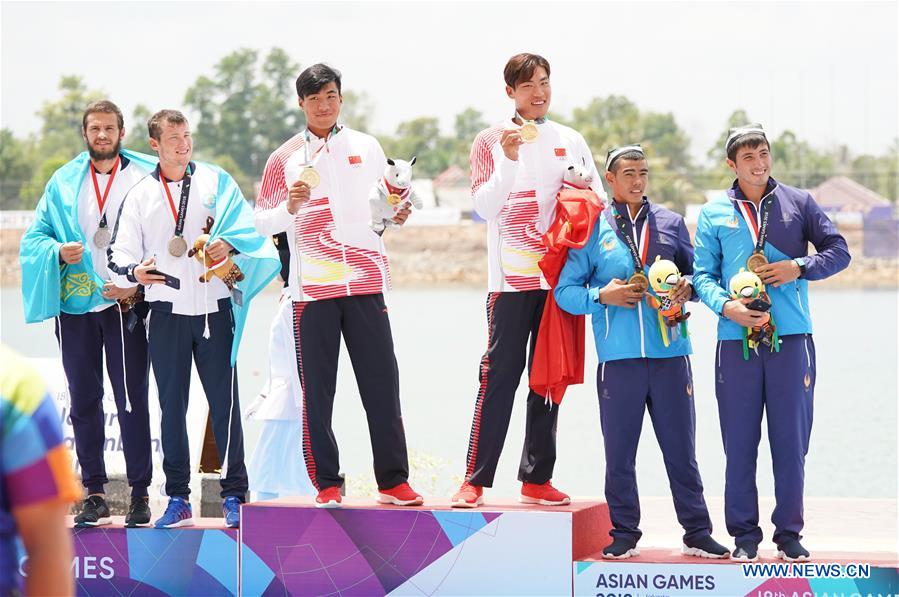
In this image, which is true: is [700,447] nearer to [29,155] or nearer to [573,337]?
[573,337]

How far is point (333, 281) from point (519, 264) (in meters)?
0.78

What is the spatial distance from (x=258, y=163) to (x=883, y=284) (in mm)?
38940

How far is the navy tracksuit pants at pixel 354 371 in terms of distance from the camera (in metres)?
5.31

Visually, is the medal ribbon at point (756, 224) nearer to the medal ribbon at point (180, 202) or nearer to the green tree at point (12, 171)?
the medal ribbon at point (180, 202)

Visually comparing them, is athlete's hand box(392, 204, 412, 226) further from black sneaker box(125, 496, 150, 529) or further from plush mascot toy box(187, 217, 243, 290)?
black sneaker box(125, 496, 150, 529)

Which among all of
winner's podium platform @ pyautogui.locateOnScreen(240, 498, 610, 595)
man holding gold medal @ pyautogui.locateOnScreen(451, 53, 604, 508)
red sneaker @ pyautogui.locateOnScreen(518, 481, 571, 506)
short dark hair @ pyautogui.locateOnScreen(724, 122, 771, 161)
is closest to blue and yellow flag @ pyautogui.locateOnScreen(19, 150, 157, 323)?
winner's podium platform @ pyautogui.locateOnScreen(240, 498, 610, 595)

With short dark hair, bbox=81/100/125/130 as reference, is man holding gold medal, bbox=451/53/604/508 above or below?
below


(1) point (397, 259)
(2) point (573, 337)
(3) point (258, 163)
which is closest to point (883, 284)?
(1) point (397, 259)

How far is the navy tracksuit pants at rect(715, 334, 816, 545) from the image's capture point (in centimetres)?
484

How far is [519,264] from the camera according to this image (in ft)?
17.3

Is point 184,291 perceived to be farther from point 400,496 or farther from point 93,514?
point 400,496

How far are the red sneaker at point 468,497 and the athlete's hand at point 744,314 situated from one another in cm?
126

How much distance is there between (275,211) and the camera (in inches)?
206

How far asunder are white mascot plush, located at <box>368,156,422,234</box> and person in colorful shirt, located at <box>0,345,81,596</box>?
291 centimetres
